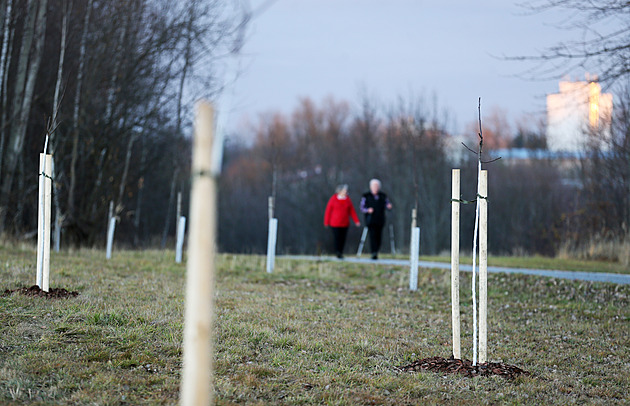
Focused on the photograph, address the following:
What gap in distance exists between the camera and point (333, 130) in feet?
173

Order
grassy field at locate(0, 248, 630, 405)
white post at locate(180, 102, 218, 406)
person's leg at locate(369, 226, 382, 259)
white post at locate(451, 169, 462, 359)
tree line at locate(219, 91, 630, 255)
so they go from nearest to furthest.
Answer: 1. white post at locate(180, 102, 218, 406)
2. grassy field at locate(0, 248, 630, 405)
3. white post at locate(451, 169, 462, 359)
4. person's leg at locate(369, 226, 382, 259)
5. tree line at locate(219, 91, 630, 255)

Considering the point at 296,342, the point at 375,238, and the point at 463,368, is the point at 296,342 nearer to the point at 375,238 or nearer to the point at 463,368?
the point at 463,368

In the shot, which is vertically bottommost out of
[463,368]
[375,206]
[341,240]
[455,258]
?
[463,368]

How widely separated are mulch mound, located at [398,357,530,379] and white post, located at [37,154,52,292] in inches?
183

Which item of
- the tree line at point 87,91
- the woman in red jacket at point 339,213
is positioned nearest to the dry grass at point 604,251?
the woman in red jacket at point 339,213

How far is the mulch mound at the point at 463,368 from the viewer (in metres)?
6.34

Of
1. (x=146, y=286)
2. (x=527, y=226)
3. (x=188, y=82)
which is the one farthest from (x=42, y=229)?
(x=527, y=226)

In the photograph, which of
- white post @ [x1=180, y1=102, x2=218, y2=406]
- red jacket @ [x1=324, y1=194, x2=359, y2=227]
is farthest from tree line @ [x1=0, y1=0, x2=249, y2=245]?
white post @ [x1=180, y1=102, x2=218, y2=406]

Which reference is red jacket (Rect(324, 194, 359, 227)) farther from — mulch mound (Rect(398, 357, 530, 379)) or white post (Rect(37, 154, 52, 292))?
mulch mound (Rect(398, 357, 530, 379))

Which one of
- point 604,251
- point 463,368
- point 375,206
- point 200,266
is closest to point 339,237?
point 375,206

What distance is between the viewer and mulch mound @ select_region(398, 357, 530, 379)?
6.34 metres

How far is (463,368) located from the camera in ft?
21.0

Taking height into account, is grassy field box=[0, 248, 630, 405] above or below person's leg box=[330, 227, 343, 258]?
below

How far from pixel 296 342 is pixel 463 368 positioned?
1774 millimetres
